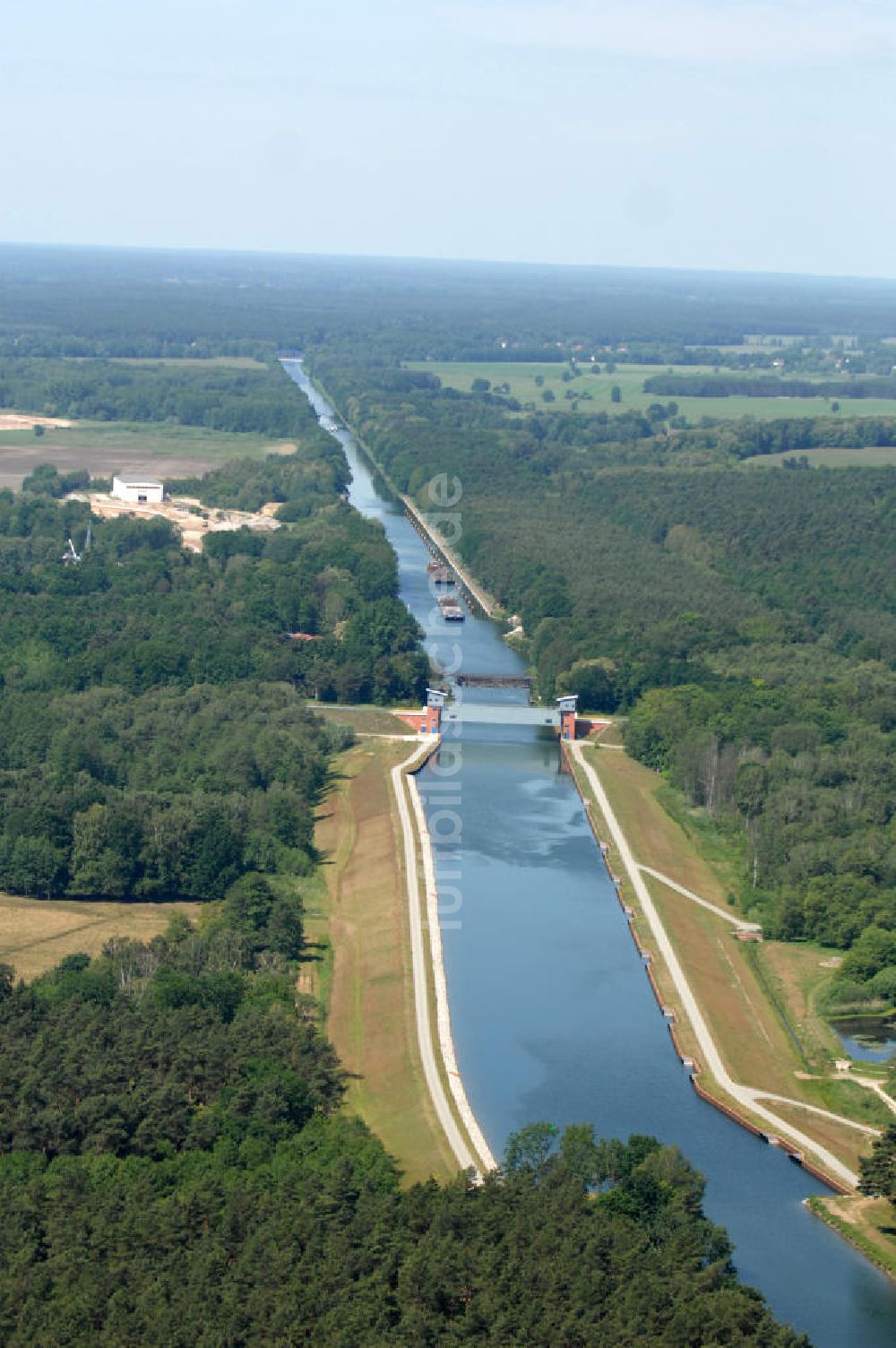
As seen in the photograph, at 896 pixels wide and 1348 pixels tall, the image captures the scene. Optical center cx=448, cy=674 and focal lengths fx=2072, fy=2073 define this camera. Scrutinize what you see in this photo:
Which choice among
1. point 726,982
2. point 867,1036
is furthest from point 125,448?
point 867,1036

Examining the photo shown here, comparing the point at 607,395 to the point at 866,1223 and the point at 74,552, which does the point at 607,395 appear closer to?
the point at 74,552

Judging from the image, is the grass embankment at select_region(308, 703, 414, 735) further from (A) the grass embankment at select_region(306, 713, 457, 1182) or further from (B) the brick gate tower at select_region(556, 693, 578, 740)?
(B) the brick gate tower at select_region(556, 693, 578, 740)

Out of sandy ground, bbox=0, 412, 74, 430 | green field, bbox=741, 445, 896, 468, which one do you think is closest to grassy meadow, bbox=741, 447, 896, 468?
green field, bbox=741, 445, 896, 468

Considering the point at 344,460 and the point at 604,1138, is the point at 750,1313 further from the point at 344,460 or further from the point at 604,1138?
the point at 344,460

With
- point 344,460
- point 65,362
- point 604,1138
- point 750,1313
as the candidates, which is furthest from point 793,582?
point 65,362

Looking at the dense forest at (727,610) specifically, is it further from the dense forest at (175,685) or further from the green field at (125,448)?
the green field at (125,448)

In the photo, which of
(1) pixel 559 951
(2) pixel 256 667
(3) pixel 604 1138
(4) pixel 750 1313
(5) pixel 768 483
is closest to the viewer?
(4) pixel 750 1313

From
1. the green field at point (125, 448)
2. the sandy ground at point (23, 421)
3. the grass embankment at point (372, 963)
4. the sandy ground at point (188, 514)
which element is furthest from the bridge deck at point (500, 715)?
the sandy ground at point (23, 421)
